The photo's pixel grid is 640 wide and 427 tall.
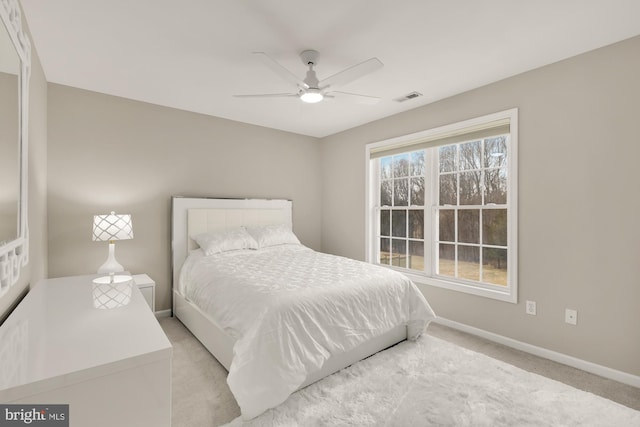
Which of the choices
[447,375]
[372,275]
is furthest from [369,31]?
[447,375]

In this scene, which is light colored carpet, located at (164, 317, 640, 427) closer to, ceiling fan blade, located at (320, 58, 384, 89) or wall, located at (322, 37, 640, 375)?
wall, located at (322, 37, 640, 375)

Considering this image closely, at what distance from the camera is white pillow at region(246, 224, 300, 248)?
3.84 meters

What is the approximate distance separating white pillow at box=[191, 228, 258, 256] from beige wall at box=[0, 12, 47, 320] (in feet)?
4.52

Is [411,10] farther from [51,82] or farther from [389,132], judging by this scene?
[51,82]

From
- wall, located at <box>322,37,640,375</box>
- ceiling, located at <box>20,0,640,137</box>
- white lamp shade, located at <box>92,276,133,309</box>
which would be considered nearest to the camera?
white lamp shade, located at <box>92,276,133,309</box>

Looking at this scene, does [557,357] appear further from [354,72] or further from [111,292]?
[111,292]

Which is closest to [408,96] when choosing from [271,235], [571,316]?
[271,235]

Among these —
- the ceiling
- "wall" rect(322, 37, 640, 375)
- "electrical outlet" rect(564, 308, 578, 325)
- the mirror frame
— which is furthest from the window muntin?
the mirror frame

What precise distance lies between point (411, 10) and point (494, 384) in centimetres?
260

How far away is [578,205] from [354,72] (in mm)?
2104

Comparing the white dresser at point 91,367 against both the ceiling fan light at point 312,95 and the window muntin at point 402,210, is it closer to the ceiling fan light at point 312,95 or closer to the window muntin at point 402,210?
→ the ceiling fan light at point 312,95

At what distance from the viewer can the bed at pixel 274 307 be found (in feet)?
5.97

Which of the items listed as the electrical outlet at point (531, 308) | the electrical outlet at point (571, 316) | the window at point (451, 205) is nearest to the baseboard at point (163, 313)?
the window at point (451, 205)

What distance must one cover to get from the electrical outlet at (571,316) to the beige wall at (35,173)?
12.4 ft
